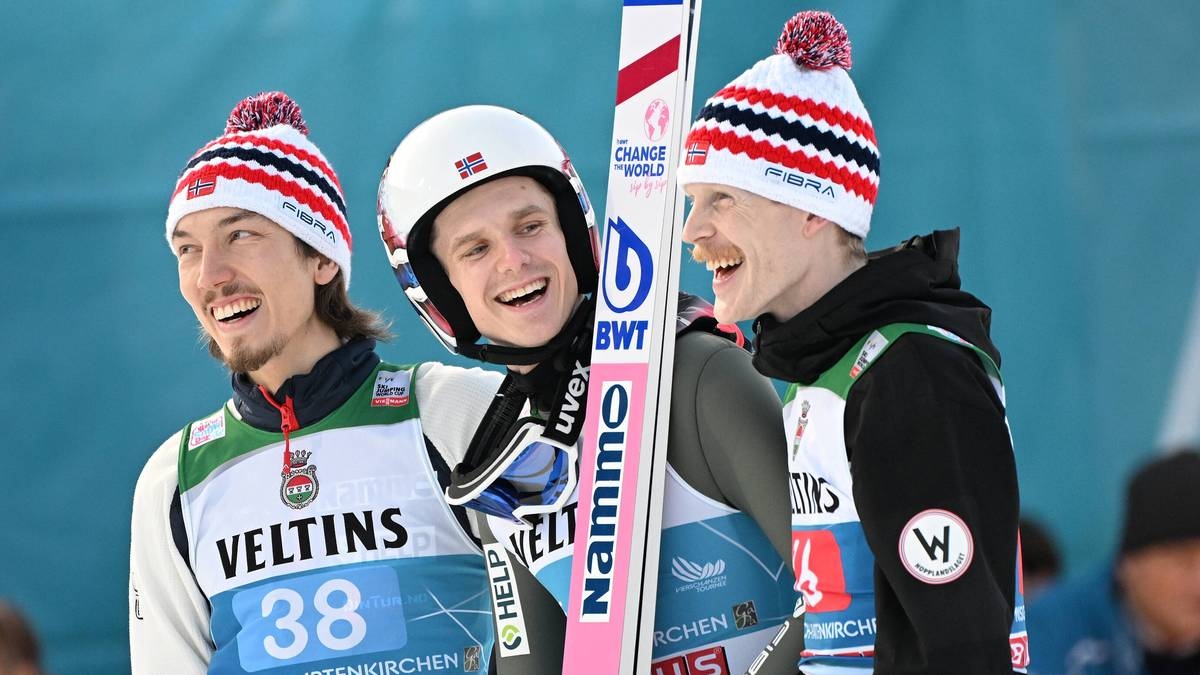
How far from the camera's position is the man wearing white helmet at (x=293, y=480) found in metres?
2.76

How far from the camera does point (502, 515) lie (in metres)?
2.41

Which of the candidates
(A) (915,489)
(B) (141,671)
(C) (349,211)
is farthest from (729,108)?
(C) (349,211)

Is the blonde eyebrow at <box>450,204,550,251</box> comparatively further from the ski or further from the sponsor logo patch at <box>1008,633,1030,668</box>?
the sponsor logo patch at <box>1008,633,1030,668</box>

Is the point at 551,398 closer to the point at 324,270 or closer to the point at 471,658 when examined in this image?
the point at 471,658

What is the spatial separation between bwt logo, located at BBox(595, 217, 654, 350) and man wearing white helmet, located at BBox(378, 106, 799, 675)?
92 millimetres

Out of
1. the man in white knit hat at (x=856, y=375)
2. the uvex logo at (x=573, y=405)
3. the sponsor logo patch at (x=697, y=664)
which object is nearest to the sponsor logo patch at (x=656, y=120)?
the man in white knit hat at (x=856, y=375)

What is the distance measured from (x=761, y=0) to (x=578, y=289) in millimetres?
1959

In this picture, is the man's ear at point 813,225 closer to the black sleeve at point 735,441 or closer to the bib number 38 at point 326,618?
the black sleeve at point 735,441

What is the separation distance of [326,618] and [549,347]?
0.76m

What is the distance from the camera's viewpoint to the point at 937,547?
1740mm

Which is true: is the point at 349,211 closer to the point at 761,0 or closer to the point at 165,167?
the point at 165,167

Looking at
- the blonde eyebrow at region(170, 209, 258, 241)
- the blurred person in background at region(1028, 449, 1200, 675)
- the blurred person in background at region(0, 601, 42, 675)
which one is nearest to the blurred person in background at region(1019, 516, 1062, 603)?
the blurred person in background at region(1028, 449, 1200, 675)

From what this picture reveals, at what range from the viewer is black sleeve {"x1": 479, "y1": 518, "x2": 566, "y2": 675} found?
2.46 m

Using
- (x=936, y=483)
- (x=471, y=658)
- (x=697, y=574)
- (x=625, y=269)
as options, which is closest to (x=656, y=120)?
(x=625, y=269)
